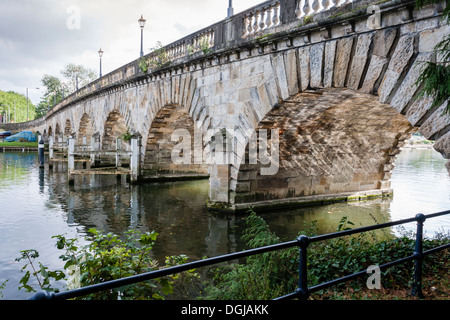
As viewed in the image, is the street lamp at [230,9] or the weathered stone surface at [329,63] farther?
the street lamp at [230,9]

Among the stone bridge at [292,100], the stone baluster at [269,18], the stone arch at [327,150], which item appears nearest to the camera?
the stone bridge at [292,100]

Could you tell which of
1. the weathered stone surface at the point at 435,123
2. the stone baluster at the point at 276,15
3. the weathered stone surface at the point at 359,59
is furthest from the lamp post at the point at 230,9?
the weathered stone surface at the point at 435,123

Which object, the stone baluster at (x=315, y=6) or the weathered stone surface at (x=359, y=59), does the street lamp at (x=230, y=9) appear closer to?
the stone baluster at (x=315, y=6)

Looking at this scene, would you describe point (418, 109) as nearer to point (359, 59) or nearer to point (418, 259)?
point (359, 59)

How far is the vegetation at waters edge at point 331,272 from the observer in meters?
3.84

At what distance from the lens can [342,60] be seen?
→ 6176mm

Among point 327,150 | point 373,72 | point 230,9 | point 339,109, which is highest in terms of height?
point 230,9

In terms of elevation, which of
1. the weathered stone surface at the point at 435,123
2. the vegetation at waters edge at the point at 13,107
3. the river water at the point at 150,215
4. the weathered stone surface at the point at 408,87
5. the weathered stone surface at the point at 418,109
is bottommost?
the river water at the point at 150,215

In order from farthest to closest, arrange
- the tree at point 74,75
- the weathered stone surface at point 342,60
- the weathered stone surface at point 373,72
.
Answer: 1. the tree at point 74,75
2. the weathered stone surface at point 342,60
3. the weathered stone surface at point 373,72

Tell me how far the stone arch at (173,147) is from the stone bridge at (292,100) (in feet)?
0.18

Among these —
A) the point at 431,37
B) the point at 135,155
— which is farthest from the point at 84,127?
the point at 431,37

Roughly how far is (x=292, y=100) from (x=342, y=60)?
5.84 ft

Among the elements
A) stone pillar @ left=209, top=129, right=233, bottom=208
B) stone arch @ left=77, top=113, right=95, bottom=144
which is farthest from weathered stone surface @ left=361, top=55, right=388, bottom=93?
stone arch @ left=77, top=113, right=95, bottom=144
